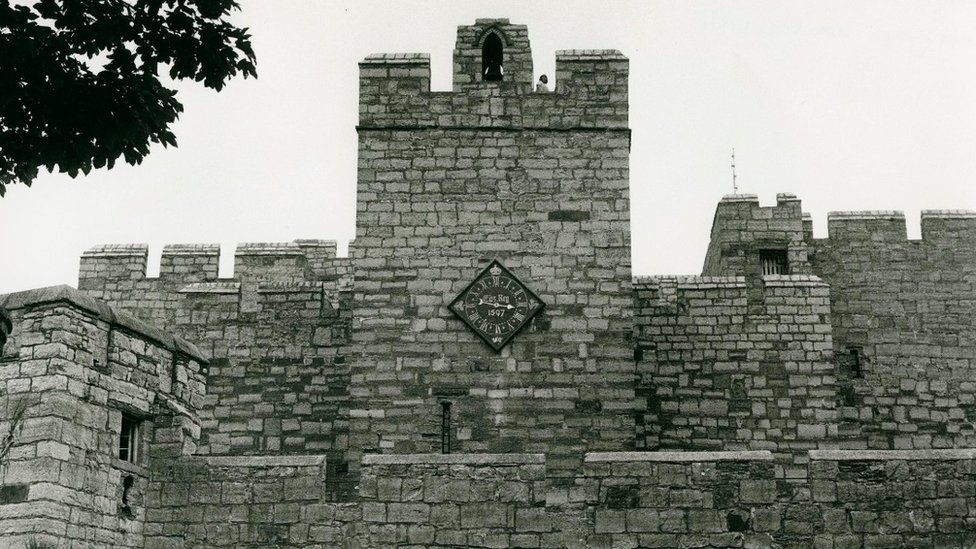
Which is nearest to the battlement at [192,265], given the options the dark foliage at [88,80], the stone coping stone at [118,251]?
the stone coping stone at [118,251]

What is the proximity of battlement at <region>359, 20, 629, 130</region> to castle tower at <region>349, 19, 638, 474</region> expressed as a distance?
0.02 metres

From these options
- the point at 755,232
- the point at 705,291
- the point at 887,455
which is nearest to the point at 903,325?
the point at 755,232

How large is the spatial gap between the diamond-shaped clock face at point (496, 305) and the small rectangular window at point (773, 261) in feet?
19.9

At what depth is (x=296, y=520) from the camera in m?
15.2

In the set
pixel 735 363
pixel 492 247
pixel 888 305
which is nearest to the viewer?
pixel 492 247

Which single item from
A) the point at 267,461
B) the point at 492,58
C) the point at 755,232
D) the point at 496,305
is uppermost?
the point at 492,58

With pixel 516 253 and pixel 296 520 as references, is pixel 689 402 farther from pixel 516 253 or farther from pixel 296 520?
pixel 296 520

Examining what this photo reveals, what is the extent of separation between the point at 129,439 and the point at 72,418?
3.33 feet

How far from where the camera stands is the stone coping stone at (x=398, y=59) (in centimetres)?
2183

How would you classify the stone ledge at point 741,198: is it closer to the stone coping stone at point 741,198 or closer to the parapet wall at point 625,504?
the stone coping stone at point 741,198

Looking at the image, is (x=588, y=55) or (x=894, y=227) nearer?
(x=588, y=55)

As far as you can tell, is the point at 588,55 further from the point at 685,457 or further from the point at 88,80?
the point at 88,80

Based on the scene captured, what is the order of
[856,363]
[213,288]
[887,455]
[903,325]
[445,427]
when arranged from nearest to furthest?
[887,455] < [445,427] < [213,288] < [856,363] < [903,325]

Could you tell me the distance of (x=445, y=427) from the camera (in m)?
20.3
